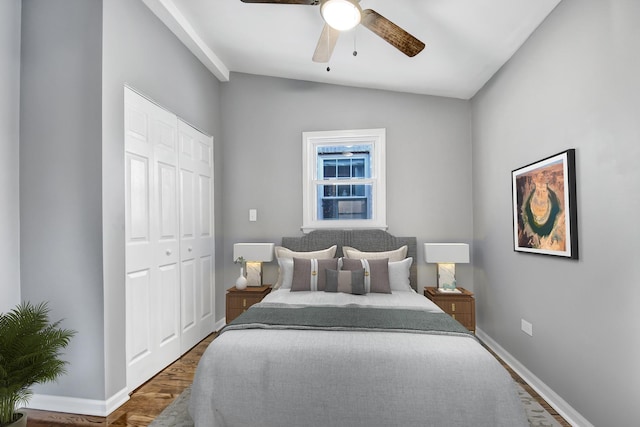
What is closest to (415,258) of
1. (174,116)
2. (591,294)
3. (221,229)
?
(591,294)

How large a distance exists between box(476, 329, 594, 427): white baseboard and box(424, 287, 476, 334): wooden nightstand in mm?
339

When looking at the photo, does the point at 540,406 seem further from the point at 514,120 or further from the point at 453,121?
the point at 453,121

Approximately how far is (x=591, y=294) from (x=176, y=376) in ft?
10.0

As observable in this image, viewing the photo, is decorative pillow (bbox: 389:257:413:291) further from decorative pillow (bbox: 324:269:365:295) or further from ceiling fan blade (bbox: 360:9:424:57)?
ceiling fan blade (bbox: 360:9:424:57)

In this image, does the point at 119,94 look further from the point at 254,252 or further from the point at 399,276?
the point at 399,276

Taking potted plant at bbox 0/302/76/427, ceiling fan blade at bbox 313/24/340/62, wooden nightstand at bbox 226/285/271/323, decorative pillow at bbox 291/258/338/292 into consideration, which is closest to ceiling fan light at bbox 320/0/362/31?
ceiling fan blade at bbox 313/24/340/62

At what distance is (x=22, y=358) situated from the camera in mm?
1857

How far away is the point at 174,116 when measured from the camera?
3.21 metres

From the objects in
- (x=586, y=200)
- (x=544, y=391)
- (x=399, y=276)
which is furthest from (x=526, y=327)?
(x=586, y=200)

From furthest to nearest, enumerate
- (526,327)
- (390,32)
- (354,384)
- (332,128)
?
1. (332,128)
2. (526,327)
3. (390,32)
4. (354,384)

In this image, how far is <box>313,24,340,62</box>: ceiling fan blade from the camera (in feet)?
7.63

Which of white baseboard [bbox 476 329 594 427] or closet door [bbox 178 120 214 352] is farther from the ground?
closet door [bbox 178 120 214 352]

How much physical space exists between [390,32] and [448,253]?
2257 mm

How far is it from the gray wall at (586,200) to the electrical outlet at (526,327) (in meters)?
0.05
